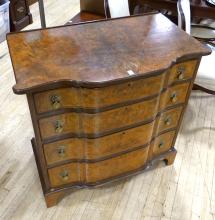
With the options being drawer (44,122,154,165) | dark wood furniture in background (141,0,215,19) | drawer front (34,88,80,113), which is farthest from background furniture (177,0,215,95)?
drawer front (34,88,80,113)

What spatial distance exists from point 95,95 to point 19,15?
2.58m

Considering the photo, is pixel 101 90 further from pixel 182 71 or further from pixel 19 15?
pixel 19 15

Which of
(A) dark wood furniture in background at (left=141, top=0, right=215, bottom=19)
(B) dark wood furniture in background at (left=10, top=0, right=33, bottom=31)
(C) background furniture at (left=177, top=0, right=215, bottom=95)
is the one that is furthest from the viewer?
(B) dark wood furniture in background at (left=10, top=0, right=33, bottom=31)

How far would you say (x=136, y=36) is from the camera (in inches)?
49.0

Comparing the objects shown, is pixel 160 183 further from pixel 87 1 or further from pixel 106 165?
Answer: pixel 87 1

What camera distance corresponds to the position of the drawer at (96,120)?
3.53 feet

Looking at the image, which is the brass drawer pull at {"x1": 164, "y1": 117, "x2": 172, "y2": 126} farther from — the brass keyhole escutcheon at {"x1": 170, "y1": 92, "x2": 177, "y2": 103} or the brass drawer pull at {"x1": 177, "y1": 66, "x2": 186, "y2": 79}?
the brass drawer pull at {"x1": 177, "y1": 66, "x2": 186, "y2": 79}

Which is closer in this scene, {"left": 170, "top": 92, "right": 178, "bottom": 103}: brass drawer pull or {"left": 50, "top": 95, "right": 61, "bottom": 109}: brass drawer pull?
{"left": 50, "top": 95, "right": 61, "bottom": 109}: brass drawer pull

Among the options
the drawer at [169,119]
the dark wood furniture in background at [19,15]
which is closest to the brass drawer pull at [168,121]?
the drawer at [169,119]

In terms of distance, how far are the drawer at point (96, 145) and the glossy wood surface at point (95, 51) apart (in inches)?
13.3

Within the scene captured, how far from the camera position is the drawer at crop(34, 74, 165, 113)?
985mm

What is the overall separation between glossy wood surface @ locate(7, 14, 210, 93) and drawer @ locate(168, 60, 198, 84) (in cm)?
6

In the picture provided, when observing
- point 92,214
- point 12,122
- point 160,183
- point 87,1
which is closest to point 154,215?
point 160,183

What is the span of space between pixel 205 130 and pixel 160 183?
25.3 inches
